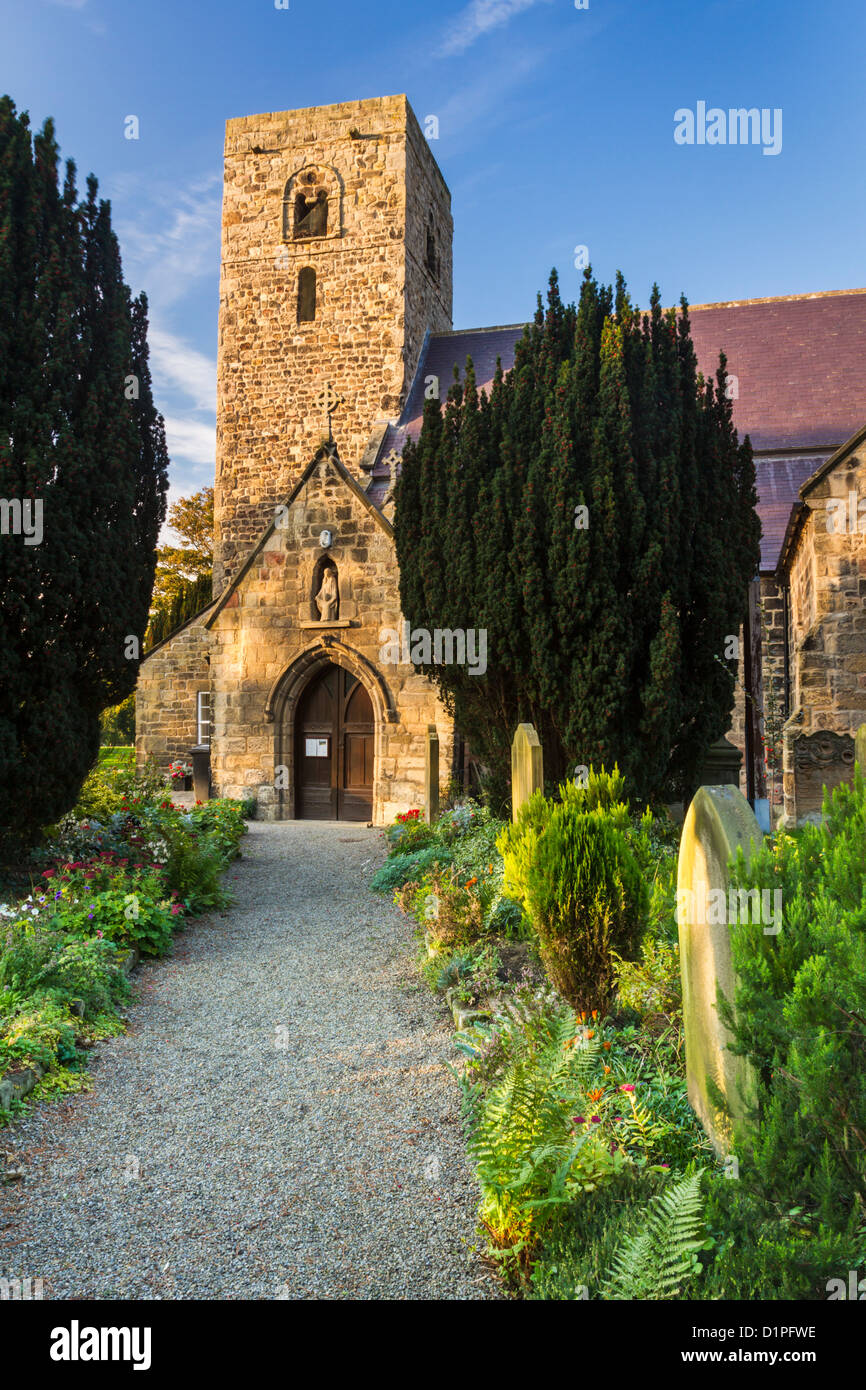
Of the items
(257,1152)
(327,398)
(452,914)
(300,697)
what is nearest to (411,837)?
(452,914)

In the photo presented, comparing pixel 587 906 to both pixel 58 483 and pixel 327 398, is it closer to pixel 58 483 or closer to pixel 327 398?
pixel 58 483

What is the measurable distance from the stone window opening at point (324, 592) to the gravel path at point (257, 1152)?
276 inches

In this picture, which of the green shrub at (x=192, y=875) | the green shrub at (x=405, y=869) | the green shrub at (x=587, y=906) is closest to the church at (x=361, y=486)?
the green shrub at (x=405, y=869)

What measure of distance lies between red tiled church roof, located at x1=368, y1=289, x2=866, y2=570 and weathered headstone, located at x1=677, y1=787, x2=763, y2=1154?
12.1 metres

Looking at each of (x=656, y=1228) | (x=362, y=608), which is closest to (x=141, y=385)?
(x=362, y=608)

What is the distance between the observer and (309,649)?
1252 cm

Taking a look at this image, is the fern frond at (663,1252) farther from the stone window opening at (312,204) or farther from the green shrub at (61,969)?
the stone window opening at (312,204)

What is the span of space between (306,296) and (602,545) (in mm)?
15601

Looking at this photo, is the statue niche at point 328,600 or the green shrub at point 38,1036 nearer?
the green shrub at point 38,1036

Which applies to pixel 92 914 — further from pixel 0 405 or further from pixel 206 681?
pixel 206 681

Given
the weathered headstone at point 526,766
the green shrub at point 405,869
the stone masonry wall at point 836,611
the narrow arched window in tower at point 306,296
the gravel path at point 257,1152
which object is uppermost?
the narrow arched window in tower at point 306,296

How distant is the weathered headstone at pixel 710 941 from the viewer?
2.92 meters

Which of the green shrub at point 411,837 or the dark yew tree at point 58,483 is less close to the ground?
the dark yew tree at point 58,483

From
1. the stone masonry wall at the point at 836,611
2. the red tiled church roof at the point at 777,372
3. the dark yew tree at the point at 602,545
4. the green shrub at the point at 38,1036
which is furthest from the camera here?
the red tiled church roof at the point at 777,372
